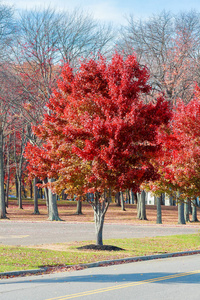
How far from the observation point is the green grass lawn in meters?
12.4

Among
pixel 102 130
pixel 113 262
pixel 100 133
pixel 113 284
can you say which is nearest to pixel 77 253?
pixel 113 262

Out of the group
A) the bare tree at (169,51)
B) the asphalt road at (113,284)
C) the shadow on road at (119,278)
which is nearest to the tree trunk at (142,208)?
the bare tree at (169,51)

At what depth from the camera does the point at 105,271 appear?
11578mm

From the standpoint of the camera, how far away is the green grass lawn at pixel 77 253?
1235cm

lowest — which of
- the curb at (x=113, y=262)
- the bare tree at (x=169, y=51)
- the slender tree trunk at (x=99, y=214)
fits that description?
the curb at (x=113, y=262)

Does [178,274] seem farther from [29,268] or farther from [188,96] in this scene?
[188,96]

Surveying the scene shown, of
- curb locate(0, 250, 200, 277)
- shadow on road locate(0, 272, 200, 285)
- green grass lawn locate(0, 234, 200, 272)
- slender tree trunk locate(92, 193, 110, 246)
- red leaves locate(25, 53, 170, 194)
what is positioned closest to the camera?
shadow on road locate(0, 272, 200, 285)

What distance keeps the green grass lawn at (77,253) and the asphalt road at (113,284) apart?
1.27m

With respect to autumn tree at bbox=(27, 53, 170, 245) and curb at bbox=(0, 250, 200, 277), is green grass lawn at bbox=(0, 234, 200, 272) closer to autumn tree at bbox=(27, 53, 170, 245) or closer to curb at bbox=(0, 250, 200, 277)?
curb at bbox=(0, 250, 200, 277)

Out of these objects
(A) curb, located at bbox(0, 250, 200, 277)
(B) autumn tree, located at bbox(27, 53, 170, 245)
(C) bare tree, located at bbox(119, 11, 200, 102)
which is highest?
(C) bare tree, located at bbox(119, 11, 200, 102)

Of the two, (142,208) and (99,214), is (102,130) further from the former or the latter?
(142,208)

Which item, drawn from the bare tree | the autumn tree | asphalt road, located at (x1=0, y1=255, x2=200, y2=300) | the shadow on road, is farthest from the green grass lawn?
the bare tree

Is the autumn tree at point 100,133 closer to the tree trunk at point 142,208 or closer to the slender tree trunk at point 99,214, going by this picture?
the slender tree trunk at point 99,214

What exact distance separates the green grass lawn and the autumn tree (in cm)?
172
